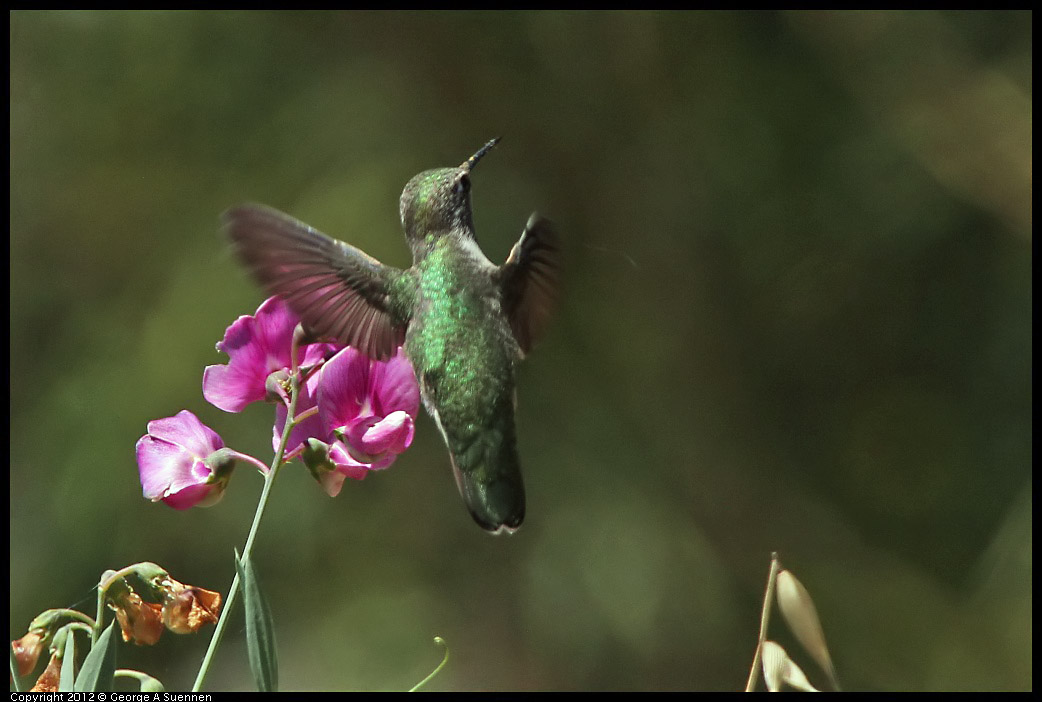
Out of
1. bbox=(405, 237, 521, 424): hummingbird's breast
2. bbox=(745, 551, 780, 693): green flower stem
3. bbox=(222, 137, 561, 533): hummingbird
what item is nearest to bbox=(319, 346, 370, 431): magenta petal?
bbox=(222, 137, 561, 533): hummingbird

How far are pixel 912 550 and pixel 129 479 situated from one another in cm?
207

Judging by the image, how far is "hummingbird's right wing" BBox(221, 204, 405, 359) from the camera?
40.9 inches

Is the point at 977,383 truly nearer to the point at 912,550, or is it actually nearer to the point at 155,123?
the point at 912,550

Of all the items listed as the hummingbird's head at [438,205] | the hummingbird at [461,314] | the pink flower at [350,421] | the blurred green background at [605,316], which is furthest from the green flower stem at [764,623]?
the blurred green background at [605,316]

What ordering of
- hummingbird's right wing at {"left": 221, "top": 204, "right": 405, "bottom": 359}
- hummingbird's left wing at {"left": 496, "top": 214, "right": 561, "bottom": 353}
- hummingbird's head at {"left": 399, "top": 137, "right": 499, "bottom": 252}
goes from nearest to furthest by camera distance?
hummingbird's right wing at {"left": 221, "top": 204, "right": 405, "bottom": 359} < hummingbird's left wing at {"left": 496, "top": 214, "right": 561, "bottom": 353} < hummingbird's head at {"left": 399, "top": 137, "right": 499, "bottom": 252}

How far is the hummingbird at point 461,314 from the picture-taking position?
1162mm

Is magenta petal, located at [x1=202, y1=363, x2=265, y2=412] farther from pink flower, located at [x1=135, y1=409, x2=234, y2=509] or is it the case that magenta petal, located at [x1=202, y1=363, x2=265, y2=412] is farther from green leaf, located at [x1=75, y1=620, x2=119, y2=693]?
green leaf, located at [x1=75, y1=620, x2=119, y2=693]

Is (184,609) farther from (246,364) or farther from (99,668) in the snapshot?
(246,364)

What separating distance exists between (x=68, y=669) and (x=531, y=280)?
65cm

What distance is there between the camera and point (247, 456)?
0.95 m

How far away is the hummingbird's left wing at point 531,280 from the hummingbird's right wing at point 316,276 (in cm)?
15

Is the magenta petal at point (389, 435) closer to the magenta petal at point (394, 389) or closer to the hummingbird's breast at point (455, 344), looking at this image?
the magenta petal at point (394, 389)

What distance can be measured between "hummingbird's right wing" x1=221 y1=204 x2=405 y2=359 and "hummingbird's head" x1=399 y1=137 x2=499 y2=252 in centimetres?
12

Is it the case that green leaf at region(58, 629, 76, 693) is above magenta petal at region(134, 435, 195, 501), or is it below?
below
